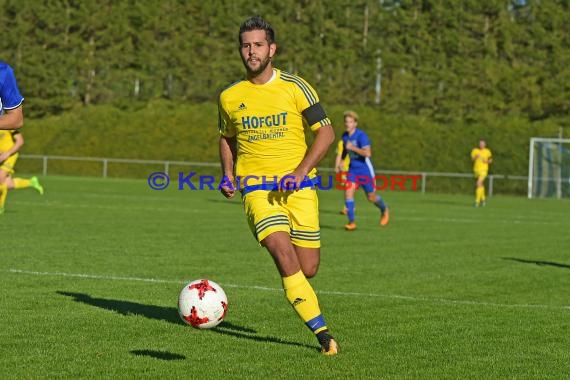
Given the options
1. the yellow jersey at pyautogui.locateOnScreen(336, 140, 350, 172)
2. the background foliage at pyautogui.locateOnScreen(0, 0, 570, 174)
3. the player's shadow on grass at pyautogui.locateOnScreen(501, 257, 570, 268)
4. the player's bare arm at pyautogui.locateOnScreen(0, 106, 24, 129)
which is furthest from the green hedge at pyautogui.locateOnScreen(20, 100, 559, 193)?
the player's bare arm at pyautogui.locateOnScreen(0, 106, 24, 129)

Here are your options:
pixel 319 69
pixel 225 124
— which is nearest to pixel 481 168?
pixel 319 69

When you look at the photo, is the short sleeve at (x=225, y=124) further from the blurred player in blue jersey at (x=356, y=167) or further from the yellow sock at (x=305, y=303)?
the blurred player in blue jersey at (x=356, y=167)

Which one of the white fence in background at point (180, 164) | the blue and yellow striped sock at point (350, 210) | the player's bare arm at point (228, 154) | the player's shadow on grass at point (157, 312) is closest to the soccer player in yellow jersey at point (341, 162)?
the blue and yellow striped sock at point (350, 210)

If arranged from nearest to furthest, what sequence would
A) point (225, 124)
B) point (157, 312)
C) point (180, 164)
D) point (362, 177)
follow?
point (225, 124)
point (157, 312)
point (362, 177)
point (180, 164)

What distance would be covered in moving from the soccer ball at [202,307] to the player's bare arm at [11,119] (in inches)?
68.6

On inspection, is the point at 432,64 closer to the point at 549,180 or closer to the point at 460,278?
the point at 549,180

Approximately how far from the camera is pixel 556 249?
58.3 ft

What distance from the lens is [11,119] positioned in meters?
7.86

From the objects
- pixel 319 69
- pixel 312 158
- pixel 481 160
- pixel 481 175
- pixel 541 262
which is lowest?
pixel 541 262

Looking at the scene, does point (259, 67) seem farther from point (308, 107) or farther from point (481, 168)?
point (481, 168)

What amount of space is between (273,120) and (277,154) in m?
0.25

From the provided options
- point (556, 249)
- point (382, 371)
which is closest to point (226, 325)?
point (382, 371)

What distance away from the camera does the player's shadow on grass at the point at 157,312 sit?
332 inches

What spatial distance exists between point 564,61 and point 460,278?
38.0 m
